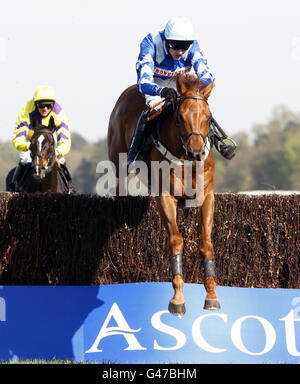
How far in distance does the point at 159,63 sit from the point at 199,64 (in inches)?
21.9

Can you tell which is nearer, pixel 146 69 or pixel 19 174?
pixel 146 69

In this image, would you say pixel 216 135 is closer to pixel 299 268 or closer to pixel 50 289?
pixel 299 268

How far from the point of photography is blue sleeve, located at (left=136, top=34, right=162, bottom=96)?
8.03 meters

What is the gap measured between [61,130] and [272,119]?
8320 centimetres

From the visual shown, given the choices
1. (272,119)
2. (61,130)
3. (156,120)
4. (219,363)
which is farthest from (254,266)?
(272,119)

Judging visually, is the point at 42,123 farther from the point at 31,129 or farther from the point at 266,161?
the point at 266,161

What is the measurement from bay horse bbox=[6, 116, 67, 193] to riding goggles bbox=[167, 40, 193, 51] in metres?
3.40

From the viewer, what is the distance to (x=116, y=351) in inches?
316

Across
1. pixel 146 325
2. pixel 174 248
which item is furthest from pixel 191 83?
pixel 146 325

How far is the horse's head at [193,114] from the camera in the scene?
711 centimetres

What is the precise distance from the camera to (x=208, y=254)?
299 inches

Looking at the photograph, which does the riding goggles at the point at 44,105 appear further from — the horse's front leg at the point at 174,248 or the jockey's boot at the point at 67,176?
the horse's front leg at the point at 174,248

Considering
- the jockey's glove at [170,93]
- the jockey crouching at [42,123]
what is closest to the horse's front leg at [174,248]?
the jockey's glove at [170,93]

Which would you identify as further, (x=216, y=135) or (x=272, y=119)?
(x=272, y=119)
